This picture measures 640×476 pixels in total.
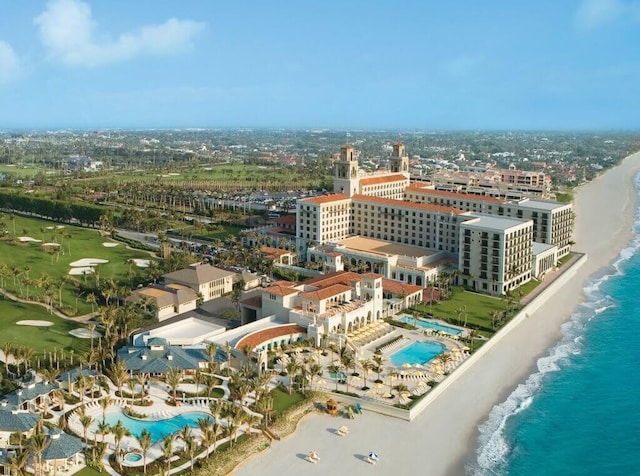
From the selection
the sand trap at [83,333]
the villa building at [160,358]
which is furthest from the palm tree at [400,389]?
the sand trap at [83,333]

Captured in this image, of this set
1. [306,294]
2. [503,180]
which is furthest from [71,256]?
[503,180]

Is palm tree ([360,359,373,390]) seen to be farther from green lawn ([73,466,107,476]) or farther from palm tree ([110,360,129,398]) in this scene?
green lawn ([73,466,107,476])

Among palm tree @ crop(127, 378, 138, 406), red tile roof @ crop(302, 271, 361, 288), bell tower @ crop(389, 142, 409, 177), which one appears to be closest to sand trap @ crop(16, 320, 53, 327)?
palm tree @ crop(127, 378, 138, 406)

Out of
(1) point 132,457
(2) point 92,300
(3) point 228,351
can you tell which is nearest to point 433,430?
(3) point 228,351

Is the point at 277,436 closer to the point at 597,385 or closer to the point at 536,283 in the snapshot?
the point at 597,385

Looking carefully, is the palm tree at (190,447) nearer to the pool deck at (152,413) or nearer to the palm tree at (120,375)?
the pool deck at (152,413)
